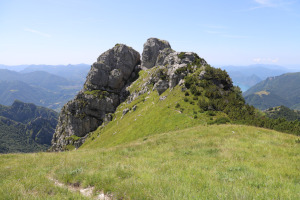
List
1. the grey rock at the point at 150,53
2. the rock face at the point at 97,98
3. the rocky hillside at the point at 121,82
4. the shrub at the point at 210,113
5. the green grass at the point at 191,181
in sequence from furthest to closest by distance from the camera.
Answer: the grey rock at the point at 150,53, the rock face at the point at 97,98, the rocky hillside at the point at 121,82, the shrub at the point at 210,113, the green grass at the point at 191,181

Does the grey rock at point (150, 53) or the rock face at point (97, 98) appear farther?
the grey rock at point (150, 53)

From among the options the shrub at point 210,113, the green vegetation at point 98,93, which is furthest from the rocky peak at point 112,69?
the shrub at point 210,113

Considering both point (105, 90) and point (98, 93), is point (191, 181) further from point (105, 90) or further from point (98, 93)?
point (105, 90)

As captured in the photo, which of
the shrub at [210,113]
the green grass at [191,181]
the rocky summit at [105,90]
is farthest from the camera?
the rocky summit at [105,90]

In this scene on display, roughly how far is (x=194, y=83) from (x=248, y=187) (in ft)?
152

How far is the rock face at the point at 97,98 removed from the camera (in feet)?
348

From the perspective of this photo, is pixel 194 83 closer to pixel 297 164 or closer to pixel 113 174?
pixel 297 164

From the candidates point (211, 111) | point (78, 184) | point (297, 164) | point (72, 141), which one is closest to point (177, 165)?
point (78, 184)

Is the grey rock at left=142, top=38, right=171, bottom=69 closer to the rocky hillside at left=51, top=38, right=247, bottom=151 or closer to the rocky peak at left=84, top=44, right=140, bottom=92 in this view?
the rocky hillside at left=51, top=38, right=247, bottom=151

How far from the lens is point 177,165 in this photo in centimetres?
1033

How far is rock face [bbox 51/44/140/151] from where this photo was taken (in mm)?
106125

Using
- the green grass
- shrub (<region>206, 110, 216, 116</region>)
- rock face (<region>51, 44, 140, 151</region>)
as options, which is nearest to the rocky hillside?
rock face (<region>51, 44, 140, 151</region>)

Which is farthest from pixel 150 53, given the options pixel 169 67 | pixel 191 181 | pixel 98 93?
pixel 191 181

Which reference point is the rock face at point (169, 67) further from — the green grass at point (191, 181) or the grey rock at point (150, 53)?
the green grass at point (191, 181)
